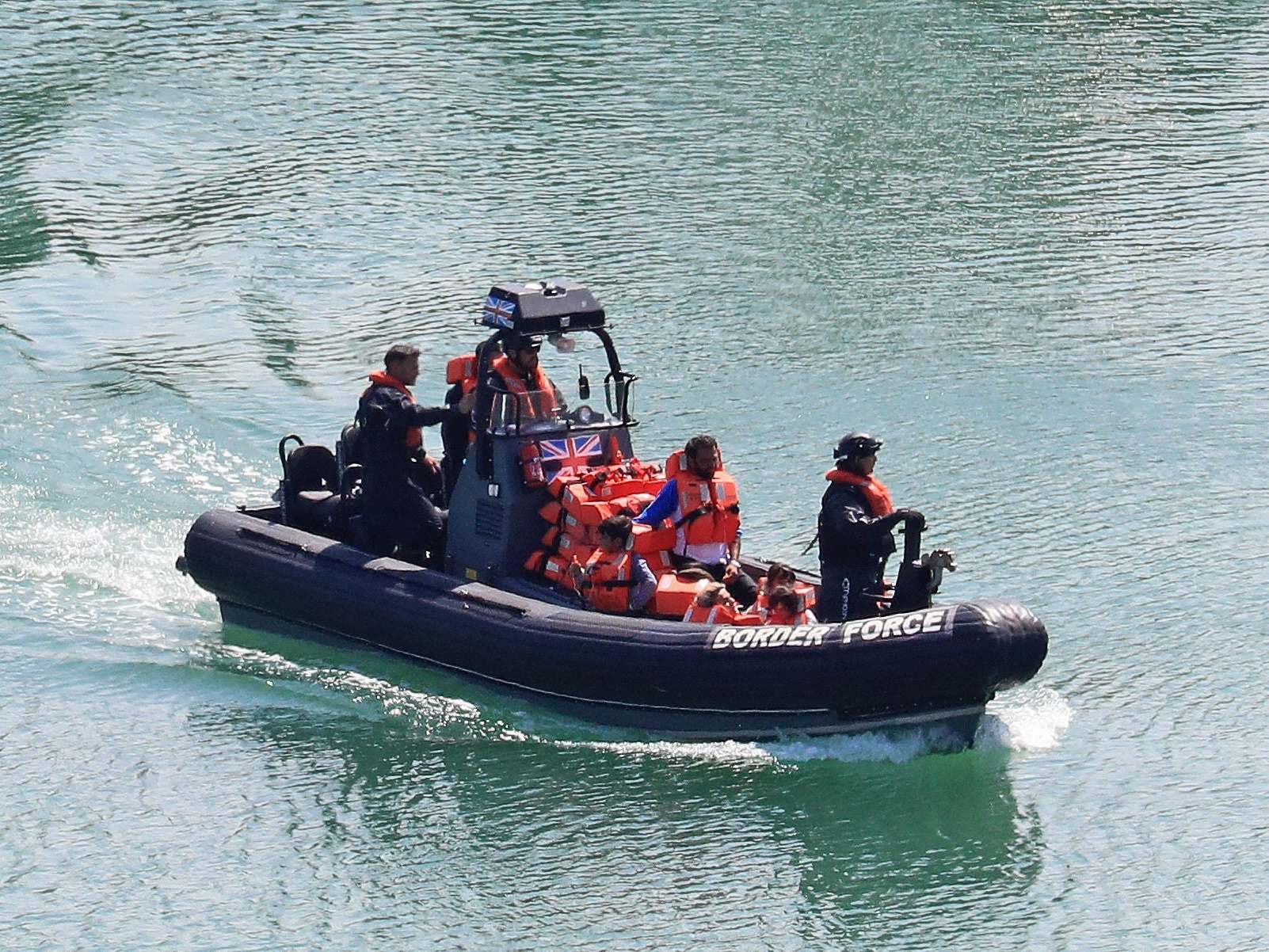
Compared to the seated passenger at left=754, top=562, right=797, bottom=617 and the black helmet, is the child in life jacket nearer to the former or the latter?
the seated passenger at left=754, top=562, right=797, bottom=617

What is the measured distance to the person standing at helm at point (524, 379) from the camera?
12.3 metres

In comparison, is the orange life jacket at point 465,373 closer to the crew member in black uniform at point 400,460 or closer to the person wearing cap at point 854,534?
the crew member in black uniform at point 400,460

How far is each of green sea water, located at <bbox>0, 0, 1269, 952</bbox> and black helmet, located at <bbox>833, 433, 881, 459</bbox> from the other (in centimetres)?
154

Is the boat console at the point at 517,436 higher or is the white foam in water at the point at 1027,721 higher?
the boat console at the point at 517,436

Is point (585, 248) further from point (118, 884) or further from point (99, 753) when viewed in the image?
point (118, 884)

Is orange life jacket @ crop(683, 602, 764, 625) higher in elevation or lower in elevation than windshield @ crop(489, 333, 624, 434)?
lower

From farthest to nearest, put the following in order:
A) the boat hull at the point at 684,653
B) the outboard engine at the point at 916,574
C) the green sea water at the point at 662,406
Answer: the outboard engine at the point at 916,574, the boat hull at the point at 684,653, the green sea water at the point at 662,406

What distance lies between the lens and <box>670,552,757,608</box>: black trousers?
1181 centimetres

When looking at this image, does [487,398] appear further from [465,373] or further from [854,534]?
[854,534]

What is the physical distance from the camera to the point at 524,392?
12.4m

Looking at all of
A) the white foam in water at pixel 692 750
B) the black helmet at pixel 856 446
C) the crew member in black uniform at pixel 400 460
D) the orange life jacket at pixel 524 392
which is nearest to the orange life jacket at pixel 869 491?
the black helmet at pixel 856 446

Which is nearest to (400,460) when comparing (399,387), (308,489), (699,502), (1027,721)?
(399,387)

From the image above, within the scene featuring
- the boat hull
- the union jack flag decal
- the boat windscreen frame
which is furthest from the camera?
the boat windscreen frame

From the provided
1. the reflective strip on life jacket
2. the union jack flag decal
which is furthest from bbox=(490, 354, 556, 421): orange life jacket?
the reflective strip on life jacket
